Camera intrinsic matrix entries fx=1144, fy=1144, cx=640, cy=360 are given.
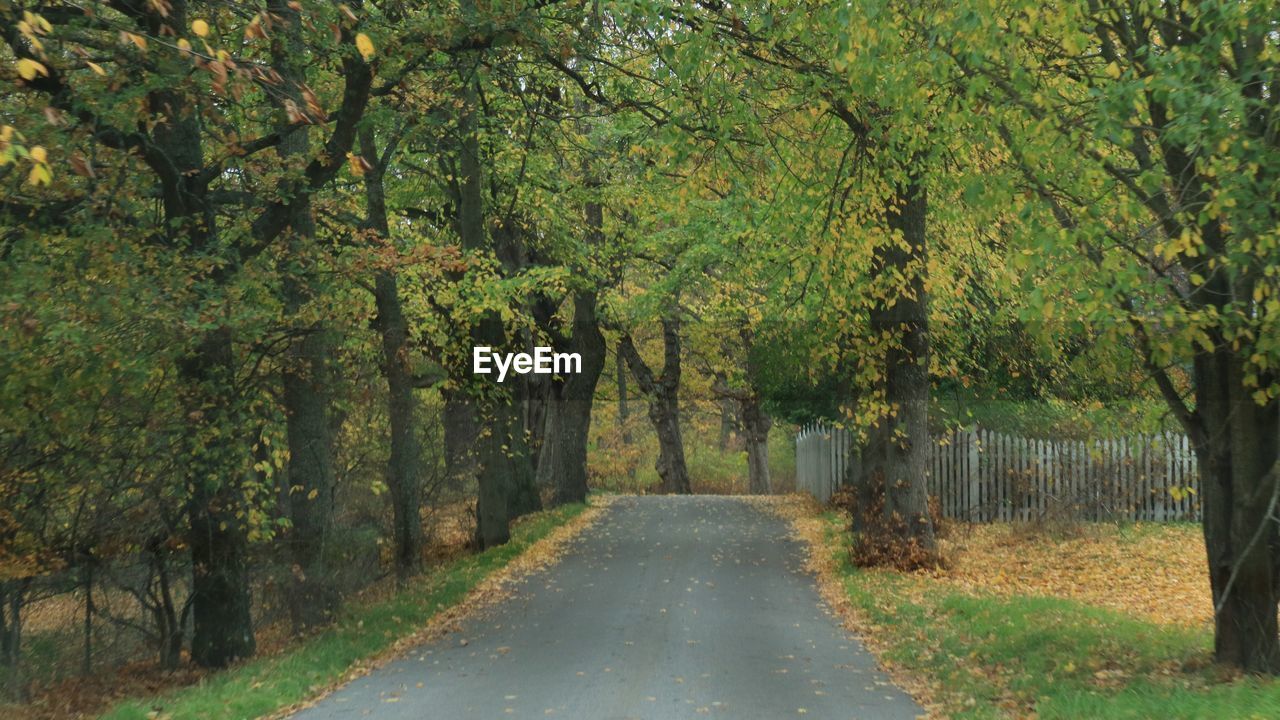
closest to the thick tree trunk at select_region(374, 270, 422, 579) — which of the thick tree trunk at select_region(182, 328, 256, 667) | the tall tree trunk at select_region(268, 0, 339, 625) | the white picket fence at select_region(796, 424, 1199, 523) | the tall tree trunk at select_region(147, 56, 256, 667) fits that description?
the tall tree trunk at select_region(268, 0, 339, 625)

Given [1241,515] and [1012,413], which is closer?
[1241,515]

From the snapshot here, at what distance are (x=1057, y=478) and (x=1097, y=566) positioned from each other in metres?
5.18

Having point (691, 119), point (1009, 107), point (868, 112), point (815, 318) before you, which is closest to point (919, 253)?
point (815, 318)

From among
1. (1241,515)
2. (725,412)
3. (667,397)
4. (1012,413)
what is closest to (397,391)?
(1241,515)

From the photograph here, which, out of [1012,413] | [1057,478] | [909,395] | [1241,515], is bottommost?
[1057,478]

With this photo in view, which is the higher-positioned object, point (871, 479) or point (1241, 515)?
point (1241, 515)

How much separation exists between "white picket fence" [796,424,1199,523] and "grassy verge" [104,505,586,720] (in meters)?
9.78

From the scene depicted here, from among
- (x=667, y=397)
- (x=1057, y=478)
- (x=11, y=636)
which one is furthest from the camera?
(x=667, y=397)

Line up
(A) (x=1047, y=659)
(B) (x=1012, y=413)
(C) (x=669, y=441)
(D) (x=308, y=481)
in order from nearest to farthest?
(A) (x=1047, y=659) → (D) (x=308, y=481) → (B) (x=1012, y=413) → (C) (x=669, y=441)

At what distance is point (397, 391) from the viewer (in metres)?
16.8

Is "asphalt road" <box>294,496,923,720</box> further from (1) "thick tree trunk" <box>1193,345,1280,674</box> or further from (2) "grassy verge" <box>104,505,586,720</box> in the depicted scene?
(1) "thick tree trunk" <box>1193,345,1280,674</box>

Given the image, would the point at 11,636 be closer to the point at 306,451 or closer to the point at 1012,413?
the point at 306,451

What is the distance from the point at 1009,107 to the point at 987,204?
90 centimetres

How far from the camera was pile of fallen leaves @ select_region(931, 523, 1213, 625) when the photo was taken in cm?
1426
